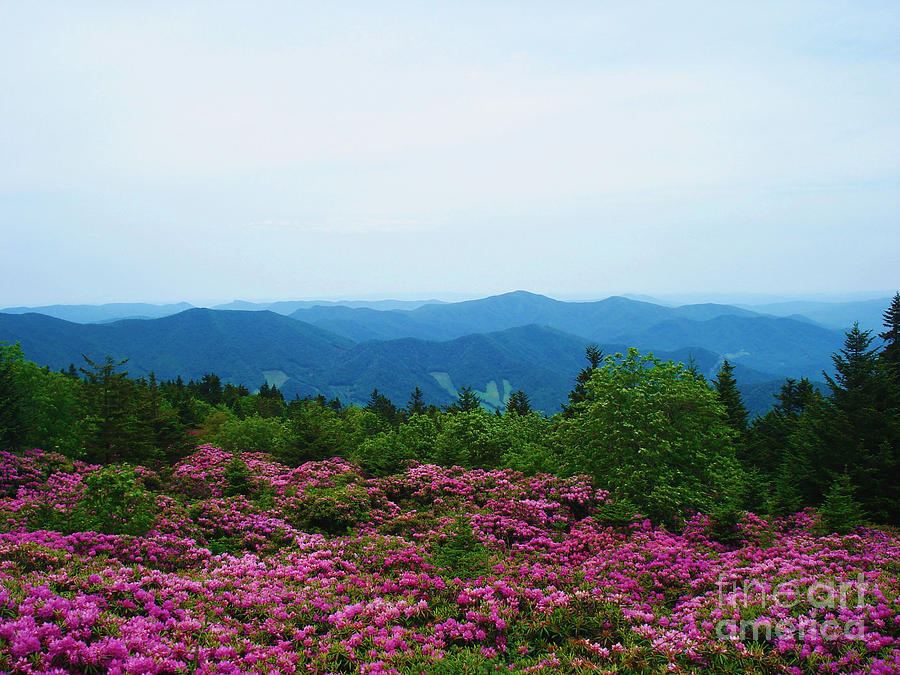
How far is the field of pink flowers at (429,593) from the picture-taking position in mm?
5832

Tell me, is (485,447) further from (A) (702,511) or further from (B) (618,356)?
(A) (702,511)

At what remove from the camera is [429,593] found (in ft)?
26.7

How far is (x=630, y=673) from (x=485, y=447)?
601 inches

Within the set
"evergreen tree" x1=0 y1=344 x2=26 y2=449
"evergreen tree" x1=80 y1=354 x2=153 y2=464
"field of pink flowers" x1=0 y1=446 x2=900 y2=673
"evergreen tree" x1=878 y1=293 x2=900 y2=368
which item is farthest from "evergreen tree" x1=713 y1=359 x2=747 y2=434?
"evergreen tree" x1=0 y1=344 x2=26 y2=449

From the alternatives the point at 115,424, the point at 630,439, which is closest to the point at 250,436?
the point at 115,424

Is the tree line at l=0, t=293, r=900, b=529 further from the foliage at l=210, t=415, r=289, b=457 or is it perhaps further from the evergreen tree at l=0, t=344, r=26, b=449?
the foliage at l=210, t=415, r=289, b=457

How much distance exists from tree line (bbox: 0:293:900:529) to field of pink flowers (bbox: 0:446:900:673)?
81.5 inches

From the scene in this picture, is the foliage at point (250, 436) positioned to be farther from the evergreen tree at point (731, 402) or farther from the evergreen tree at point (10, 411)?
the evergreen tree at point (731, 402)

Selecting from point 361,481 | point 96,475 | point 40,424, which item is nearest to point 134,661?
point 96,475

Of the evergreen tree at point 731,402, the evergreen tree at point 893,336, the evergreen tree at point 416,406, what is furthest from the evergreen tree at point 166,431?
the evergreen tree at point 893,336

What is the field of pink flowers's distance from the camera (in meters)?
5.83

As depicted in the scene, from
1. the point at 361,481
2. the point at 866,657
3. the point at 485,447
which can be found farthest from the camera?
the point at 485,447

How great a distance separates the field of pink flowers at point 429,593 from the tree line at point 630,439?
2.07 metres

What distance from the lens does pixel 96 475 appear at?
33.4 feet
